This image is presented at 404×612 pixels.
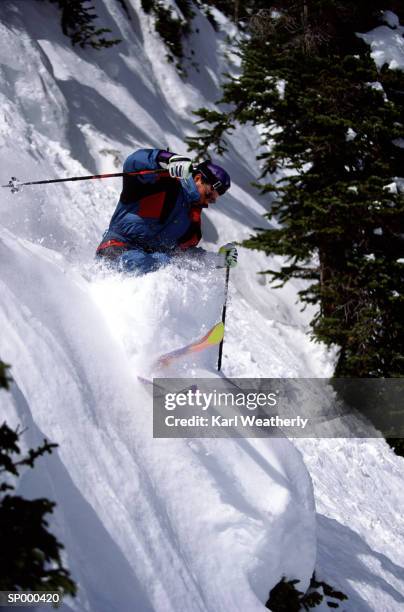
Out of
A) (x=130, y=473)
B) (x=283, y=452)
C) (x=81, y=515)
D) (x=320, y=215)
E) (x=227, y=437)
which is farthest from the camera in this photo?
(x=320, y=215)

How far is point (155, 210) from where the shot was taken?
291 inches

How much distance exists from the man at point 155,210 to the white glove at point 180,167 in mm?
165

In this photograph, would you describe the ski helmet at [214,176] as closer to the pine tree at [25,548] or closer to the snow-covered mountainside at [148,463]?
the snow-covered mountainside at [148,463]

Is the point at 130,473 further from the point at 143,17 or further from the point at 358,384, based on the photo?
the point at 143,17

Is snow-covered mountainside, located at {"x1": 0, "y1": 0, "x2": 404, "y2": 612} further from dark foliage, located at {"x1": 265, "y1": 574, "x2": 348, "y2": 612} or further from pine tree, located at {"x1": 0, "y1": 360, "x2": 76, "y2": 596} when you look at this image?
pine tree, located at {"x1": 0, "y1": 360, "x2": 76, "y2": 596}

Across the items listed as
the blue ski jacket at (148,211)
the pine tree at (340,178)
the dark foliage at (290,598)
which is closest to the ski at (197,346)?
the blue ski jacket at (148,211)

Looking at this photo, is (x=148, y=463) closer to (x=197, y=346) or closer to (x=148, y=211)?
(x=197, y=346)

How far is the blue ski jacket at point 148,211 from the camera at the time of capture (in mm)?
7277

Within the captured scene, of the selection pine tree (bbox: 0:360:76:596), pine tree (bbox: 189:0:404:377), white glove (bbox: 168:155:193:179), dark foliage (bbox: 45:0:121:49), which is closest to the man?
white glove (bbox: 168:155:193:179)

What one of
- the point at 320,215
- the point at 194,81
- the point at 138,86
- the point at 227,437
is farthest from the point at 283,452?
the point at 194,81

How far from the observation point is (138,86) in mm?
17344

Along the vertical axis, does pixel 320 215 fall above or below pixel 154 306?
above

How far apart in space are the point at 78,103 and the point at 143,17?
515 centimetres

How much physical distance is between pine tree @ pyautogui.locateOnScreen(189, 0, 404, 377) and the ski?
594cm
